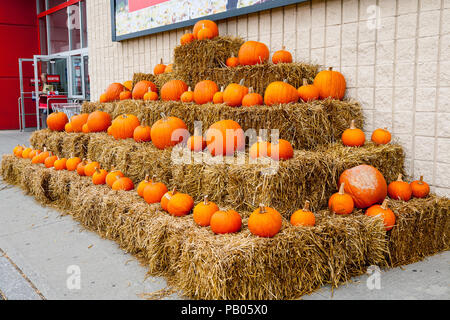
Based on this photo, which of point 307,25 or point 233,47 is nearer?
point 307,25

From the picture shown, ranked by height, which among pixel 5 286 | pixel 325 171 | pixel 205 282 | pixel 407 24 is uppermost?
pixel 407 24

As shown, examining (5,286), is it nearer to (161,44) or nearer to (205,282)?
(205,282)

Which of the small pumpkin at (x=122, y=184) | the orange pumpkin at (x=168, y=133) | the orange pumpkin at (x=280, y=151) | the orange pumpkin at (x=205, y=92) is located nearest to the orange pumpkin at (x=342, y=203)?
the orange pumpkin at (x=280, y=151)

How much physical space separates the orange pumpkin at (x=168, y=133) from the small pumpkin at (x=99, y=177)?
627 millimetres

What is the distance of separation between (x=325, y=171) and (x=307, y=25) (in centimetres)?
199

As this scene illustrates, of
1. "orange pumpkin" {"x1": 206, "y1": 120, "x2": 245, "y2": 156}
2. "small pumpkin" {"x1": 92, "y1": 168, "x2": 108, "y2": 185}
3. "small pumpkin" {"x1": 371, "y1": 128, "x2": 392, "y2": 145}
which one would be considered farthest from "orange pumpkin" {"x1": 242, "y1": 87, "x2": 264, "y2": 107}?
"small pumpkin" {"x1": 92, "y1": 168, "x2": 108, "y2": 185}

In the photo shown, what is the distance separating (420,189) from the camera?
3.16 metres

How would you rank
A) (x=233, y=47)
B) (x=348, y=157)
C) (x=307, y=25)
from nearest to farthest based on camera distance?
(x=348, y=157)
(x=307, y=25)
(x=233, y=47)

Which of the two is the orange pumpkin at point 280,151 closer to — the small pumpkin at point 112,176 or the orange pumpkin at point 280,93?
the orange pumpkin at point 280,93

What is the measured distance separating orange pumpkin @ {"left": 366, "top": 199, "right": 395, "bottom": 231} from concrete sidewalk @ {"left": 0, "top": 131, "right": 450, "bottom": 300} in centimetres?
31

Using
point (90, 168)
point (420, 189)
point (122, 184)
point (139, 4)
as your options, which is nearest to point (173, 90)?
point (90, 168)

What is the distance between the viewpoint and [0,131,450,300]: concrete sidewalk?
7.96 ft

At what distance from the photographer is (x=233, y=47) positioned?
462cm
